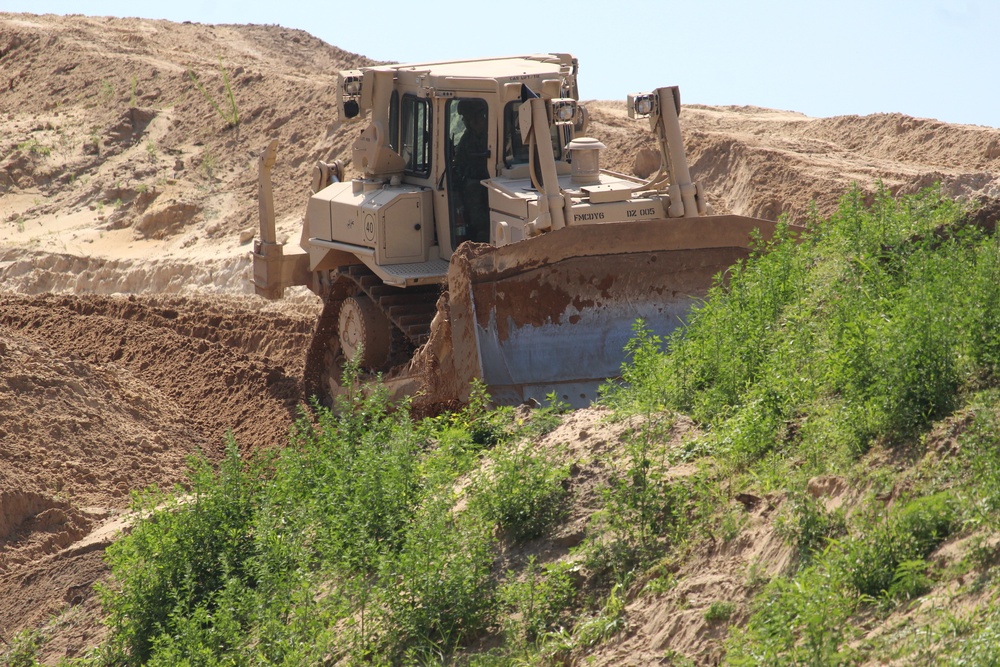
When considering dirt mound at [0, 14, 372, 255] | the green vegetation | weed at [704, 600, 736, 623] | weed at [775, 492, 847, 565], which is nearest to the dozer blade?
the green vegetation

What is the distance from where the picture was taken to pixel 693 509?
565cm

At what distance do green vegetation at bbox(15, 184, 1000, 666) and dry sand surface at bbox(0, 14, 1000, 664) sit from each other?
1.34 ft

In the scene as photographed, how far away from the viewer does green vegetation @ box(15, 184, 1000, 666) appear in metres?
4.60

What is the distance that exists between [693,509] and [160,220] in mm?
14876

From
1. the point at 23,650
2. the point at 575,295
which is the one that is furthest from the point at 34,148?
the point at 23,650

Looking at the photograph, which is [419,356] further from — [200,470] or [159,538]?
[159,538]

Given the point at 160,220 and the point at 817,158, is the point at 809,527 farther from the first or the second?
the point at 160,220

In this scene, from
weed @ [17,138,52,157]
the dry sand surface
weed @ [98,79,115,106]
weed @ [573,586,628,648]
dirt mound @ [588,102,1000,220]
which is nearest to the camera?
weed @ [573,586,628,648]

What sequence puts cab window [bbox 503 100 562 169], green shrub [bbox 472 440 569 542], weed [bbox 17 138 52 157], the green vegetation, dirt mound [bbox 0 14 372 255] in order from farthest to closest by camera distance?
weed [bbox 17 138 52 157] → dirt mound [bbox 0 14 372 255] → cab window [bbox 503 100 562 169] → green shrub [bbox 472 440 569 542] → the green vegetation

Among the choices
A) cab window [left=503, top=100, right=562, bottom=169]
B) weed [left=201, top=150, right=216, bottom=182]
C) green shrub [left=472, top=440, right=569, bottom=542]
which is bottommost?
green shrub [left=472, top=440, right=569, bottom=542]

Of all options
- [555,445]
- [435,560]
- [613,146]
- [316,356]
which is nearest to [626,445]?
[555,445]

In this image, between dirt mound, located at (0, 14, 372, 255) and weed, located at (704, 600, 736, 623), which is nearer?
weed, located at (704, 600, 736, 623)

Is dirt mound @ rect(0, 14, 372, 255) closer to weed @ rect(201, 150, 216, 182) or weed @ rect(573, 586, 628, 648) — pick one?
weed @ rect(201, 150, 216, 182)

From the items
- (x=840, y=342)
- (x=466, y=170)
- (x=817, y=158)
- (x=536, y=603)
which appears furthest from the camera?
(x=817, y=158)
